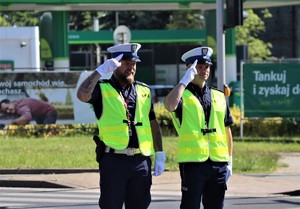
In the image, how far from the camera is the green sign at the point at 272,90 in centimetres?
2241

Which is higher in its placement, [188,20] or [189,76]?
[188,20]

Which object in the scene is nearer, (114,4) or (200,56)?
(200,56)

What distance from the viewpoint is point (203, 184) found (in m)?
6.49

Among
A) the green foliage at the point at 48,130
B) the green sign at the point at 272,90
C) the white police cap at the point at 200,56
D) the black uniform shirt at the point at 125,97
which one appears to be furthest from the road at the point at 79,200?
the green sign at the point at 272,90

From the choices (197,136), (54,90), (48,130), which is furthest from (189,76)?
(48,130)

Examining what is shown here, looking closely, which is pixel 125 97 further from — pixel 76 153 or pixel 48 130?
pixel 48 130

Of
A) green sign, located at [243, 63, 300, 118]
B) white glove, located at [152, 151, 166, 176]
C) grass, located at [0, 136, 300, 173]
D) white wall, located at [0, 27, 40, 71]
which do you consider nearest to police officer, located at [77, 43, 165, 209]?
white glove, located at [152, 151, 166, 176]

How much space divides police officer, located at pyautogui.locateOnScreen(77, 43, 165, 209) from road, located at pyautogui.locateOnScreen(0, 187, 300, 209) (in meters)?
4.45

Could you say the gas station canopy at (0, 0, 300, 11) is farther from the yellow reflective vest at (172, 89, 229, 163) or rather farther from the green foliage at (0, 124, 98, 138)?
the yellow reflective vest at (172, 89, 229, 163)

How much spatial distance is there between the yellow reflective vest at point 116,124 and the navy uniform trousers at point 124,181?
104mm

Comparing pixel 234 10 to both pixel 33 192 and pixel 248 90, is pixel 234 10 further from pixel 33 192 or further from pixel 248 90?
pixel 248 90

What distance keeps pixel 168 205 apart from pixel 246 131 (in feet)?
41.0

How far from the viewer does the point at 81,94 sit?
6219mm

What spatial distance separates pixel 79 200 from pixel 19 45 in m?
17.1
